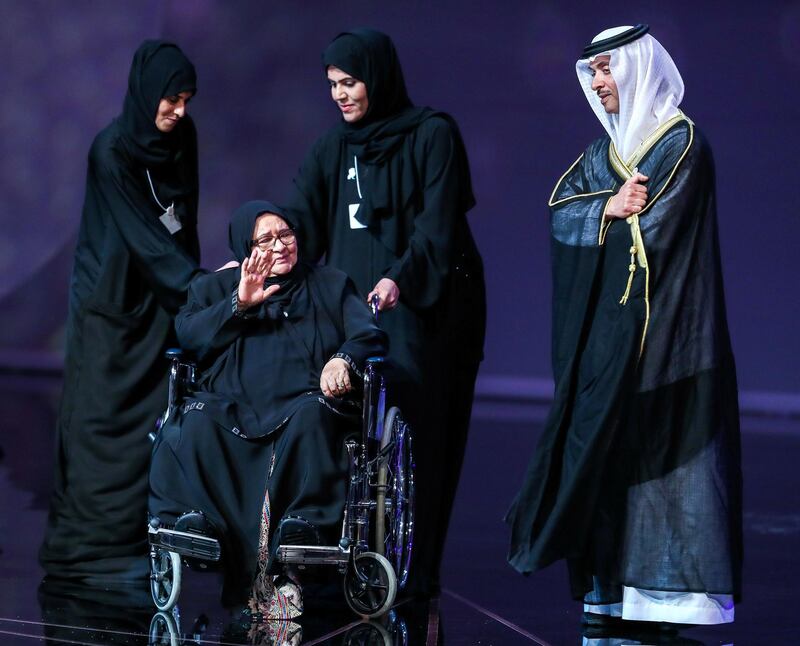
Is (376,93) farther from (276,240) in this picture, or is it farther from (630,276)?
(630,276)

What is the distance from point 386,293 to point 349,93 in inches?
22.3

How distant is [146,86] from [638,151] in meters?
1.37

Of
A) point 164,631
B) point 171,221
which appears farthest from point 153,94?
point 164,631

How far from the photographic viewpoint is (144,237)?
13.3 ft

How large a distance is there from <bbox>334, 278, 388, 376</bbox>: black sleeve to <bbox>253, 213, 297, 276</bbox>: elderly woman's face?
167 mm

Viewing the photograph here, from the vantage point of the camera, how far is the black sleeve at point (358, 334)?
3500mm

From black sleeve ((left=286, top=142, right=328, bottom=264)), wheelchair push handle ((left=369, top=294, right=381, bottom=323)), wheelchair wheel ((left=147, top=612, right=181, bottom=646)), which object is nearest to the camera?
wheelchair wheel ((left=147, top=612, right=181, bottom=646))

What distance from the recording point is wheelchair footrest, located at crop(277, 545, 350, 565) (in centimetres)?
325

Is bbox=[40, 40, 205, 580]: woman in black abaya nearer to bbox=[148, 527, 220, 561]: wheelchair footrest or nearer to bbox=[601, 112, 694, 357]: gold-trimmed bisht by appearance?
bbox=[148, 527, 220, 561]: wheelchair footrest

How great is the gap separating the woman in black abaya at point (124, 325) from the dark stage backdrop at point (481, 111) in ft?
15.8

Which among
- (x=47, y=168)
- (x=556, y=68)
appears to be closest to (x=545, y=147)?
(x=556, y=68)

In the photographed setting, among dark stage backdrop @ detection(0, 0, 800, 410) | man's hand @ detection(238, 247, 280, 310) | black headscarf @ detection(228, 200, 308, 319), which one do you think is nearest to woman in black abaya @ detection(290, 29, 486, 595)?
black headscarf @ detection(228, 200, 308, 319)

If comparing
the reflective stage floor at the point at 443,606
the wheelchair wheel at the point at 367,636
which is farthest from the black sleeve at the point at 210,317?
the wheelchair wheel at the point at 367,636

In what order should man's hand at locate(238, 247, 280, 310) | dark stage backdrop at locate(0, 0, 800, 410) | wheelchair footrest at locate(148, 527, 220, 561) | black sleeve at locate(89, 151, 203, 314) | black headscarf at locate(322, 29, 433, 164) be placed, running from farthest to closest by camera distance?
dark stage backdrop at locate(0, 0, 800, 410) → black sleeve at locate(89, 151, 203, 314) → black headscarf at locate(322, 29, 433, 164) → man's hand at locate(238, 247, 280, 310) → wheelchair footrest at locate(148, 527, 220, 561)
